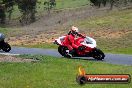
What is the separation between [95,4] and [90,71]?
7913cm

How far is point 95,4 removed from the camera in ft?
318

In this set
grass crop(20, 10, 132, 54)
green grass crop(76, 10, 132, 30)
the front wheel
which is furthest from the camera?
green grass crop(76, 10, 132, 30)

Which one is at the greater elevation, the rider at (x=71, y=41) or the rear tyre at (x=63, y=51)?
the rider at (x=71, y=41)

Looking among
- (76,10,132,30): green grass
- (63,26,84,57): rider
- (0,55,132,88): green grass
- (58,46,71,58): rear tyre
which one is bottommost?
(76,10,132,30): green grass

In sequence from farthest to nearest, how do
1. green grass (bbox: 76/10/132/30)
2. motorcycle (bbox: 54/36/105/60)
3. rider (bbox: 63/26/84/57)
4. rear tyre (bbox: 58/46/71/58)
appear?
1. green grass (bbox: 76/10/132/30)
2. rear tyre (bbox: 58/46/71/58)
3. rider (bbox: 63/26/84/57)
4. motorcycle (bbox: 54/36/105/60)

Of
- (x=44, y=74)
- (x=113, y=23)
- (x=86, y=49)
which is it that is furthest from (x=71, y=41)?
(x=113, y=23)

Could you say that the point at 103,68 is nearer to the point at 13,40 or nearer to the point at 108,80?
the point at 108,80

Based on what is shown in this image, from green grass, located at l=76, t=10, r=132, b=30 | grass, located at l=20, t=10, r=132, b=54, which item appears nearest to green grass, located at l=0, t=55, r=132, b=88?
grass, located at l=20, t=10, r=132, b=54

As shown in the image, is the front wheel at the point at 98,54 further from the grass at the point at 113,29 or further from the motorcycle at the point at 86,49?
the grass at the point at 113,29

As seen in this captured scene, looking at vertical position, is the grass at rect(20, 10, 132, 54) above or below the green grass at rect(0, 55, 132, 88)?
below

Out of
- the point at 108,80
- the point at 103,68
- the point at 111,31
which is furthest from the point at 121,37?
the point at 108,80

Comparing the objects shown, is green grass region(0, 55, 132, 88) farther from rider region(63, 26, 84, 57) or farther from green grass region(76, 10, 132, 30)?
green grass region(76, 10, 132, 30)

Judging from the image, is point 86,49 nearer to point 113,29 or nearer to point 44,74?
point 44,74

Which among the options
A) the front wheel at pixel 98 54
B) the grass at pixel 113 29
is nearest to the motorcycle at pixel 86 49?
the front wheel at pixel 98 54
